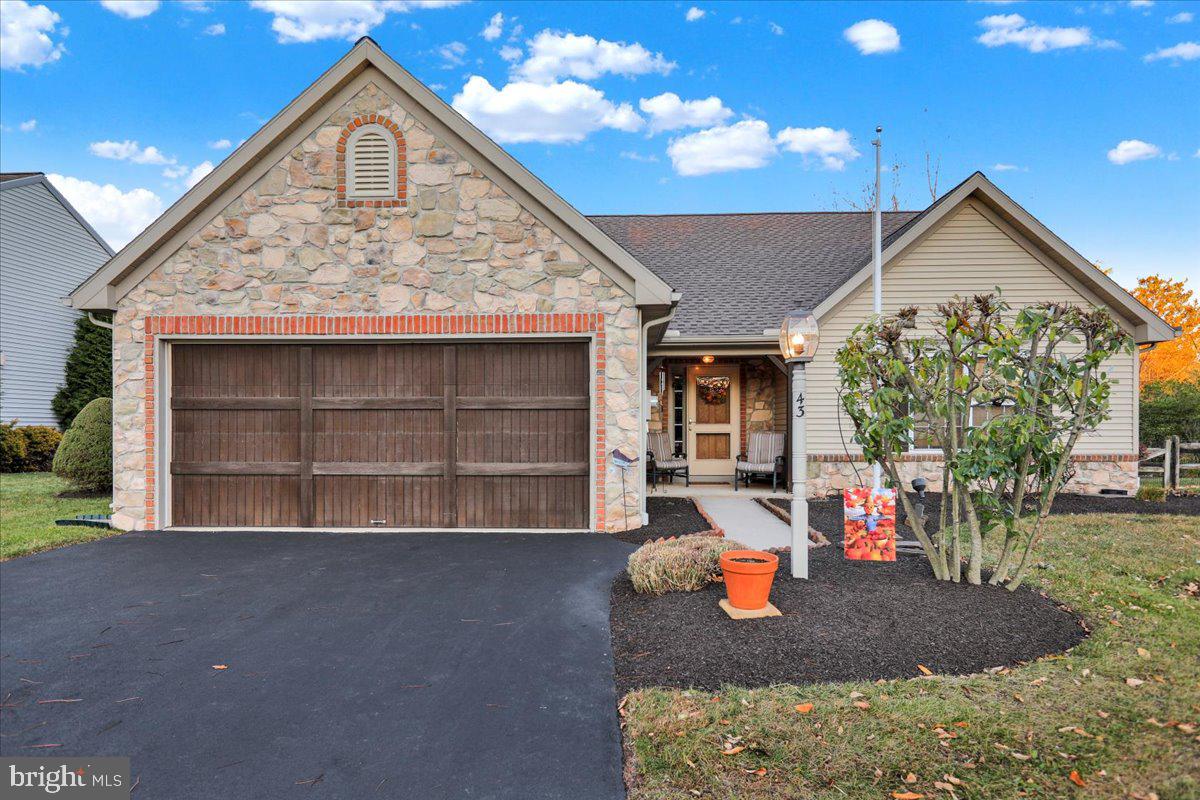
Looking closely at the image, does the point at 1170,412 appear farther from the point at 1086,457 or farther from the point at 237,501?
the point at 237,501

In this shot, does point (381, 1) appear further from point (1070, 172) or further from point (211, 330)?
point (1070, 172)

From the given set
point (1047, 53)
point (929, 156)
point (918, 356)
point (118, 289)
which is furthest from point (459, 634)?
point (929, 156)

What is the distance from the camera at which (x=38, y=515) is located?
796 centimetres

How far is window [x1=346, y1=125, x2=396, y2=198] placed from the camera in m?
6.89

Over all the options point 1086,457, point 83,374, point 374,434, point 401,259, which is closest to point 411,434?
point 374,434

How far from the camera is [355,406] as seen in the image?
710cm

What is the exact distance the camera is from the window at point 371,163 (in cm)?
689

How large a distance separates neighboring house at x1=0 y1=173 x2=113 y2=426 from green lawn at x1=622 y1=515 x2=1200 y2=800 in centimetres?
2068

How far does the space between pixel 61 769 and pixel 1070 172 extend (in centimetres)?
1728

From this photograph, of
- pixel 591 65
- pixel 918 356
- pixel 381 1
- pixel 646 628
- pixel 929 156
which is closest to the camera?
pixel 646 628

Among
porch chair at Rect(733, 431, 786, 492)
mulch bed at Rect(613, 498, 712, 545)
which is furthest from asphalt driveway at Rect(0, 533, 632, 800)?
porch chair at Rect(733, 431, 786, 492)

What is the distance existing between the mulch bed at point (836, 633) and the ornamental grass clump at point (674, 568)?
11cm

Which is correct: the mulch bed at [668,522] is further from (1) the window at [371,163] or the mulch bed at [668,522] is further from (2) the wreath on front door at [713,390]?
(1) the window at [371,163]

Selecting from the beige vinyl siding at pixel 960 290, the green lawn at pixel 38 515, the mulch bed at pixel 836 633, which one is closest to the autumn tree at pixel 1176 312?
the beige vinyl siding at pixel 960 290
